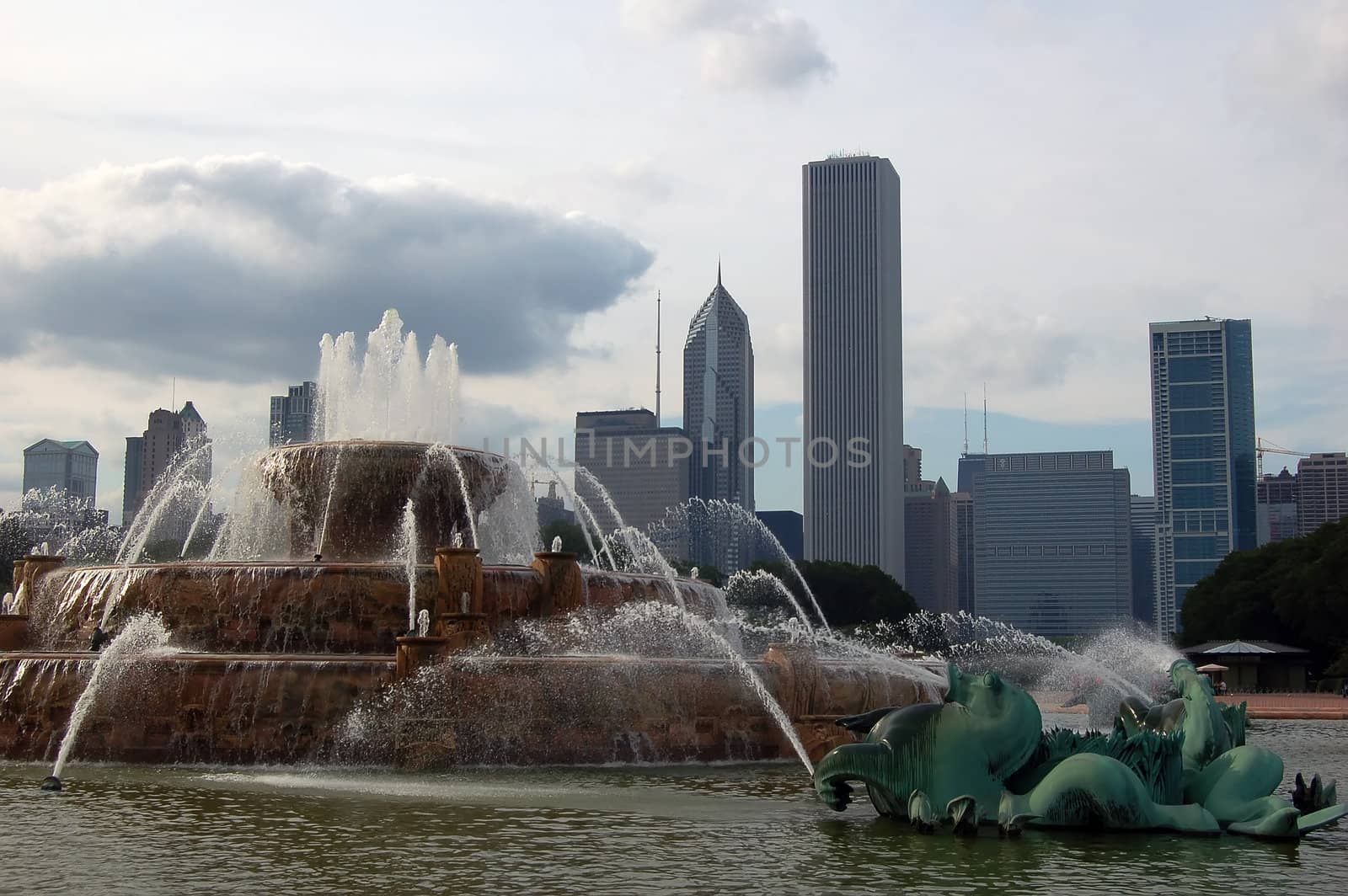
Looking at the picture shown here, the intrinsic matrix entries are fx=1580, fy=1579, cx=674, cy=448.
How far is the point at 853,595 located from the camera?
104 meters

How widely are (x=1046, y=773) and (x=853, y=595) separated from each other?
90.2 meters

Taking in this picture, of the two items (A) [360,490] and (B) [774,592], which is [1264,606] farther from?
(A) [360,490]

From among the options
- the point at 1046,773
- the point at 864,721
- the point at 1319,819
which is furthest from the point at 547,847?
the point at 1319,819

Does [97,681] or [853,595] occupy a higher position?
[853,595]

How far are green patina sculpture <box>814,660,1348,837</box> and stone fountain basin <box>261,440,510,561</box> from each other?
16527 millimetres

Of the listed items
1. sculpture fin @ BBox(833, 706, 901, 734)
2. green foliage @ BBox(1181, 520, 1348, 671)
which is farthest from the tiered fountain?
green foliage @ BBox(1181, 520, 1348, 671)

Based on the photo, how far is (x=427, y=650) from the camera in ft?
64.1

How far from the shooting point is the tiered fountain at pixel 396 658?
19.3 metres

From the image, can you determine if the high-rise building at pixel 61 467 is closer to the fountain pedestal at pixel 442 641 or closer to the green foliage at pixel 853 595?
the green foliage at pixel 853 595

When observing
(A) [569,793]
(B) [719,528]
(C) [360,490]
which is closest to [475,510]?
(C) [360,490]

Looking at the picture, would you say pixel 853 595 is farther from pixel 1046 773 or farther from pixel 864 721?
pixel 1046 773

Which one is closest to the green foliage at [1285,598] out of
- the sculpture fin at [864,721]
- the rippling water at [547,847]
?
the sculpture fin at [864,721]

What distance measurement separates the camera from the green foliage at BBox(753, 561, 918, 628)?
10250 cm

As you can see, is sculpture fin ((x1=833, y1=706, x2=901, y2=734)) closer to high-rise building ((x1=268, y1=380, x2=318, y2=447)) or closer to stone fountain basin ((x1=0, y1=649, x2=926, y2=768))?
stone fountain basin ((x1=0, y1=649, x2=926, y2=768))
